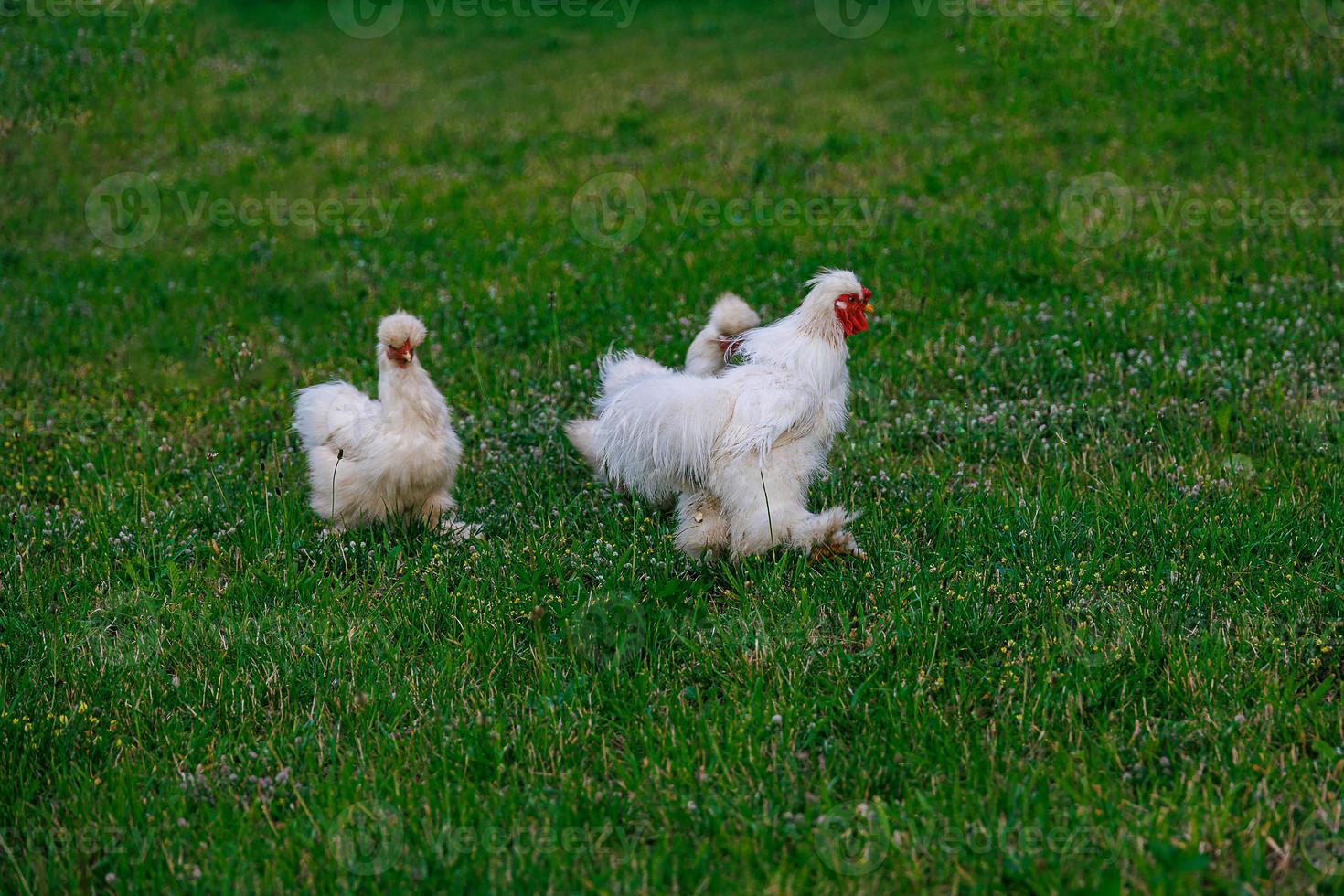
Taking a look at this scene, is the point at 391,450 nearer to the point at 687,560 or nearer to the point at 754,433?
the point at 687,560

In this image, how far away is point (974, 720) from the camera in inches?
163

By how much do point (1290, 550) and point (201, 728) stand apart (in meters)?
4.76

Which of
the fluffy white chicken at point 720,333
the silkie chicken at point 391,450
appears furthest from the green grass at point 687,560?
the fluffy white chicken at point 720,333

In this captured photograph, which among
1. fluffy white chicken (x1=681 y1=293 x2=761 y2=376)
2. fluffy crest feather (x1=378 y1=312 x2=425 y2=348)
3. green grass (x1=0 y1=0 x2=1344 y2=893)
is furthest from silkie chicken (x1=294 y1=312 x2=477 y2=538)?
fluffy white chicken (x1=681 y1=293 x2=761 y2=376)

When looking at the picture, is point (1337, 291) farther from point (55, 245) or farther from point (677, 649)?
point (55, 245)

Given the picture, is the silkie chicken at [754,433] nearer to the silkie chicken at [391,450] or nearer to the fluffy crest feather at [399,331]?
the silkie chicken at [391,450]

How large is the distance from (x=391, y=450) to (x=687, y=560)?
5.21 feet

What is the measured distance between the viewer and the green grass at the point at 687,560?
368 cm

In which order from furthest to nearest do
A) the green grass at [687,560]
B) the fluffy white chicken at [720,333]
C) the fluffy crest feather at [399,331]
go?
the fluffy white chicken at [720,333]
the fluffy crest feather at [399,331]
the green grass at [687,560]

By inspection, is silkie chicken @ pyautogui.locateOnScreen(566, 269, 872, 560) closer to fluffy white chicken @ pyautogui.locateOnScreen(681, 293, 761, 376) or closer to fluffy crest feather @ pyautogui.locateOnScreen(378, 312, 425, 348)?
fluffy white chicken @ pyautogui.locateOnScreen(681, 293, 761, 376)

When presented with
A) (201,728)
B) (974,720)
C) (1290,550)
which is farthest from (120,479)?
(1290,550)

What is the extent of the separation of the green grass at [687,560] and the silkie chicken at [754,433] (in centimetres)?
25

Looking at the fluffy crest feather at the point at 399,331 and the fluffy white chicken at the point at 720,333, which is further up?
the fluffy crest feather at the point at 399,331

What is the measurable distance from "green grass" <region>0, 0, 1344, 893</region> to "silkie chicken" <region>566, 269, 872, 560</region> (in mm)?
250
